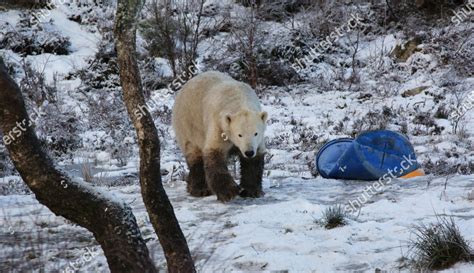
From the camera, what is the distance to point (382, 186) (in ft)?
23.4

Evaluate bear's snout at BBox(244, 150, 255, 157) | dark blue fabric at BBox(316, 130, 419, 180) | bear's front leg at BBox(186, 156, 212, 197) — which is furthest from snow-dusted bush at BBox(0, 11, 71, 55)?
bear's snout at BBox(244, 150, 255, 157)

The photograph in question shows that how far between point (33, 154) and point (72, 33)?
15.0 metres

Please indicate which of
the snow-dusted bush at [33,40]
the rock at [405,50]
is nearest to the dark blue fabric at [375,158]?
the rock at [405,50]

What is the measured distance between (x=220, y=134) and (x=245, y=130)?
35 centimetres

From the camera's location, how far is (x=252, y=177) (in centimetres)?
721

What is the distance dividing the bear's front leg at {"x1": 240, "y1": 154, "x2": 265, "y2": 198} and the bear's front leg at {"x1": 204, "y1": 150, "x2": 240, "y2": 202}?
14 centimetres

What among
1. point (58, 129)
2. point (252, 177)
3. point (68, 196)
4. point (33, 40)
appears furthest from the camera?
point (33, 40)

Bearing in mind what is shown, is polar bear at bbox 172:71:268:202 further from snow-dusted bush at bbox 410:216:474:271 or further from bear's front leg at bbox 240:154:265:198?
snow-dusted bush at bbox 410:216:474:271

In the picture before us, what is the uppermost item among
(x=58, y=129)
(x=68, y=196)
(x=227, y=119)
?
(x=58, y=129)

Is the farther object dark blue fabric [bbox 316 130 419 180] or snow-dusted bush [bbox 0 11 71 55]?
snow-dusted bush [bbox 0 11 71 55]

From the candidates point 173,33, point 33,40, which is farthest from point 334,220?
point 33,40

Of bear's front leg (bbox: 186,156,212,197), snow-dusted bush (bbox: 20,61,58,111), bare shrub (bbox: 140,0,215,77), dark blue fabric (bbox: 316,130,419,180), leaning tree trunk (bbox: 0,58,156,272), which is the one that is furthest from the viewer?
bare shrub (bbox: 140,0,215,77)

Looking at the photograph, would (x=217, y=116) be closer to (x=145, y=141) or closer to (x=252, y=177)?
(x=252, y=177)

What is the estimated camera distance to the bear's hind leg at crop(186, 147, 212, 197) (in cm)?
749
